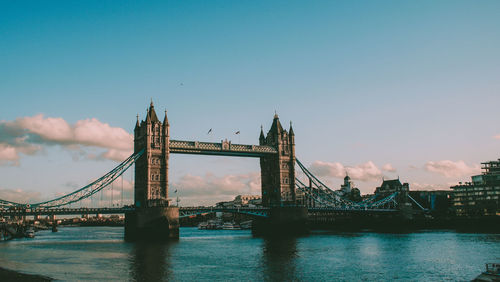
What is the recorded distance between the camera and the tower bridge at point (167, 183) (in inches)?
3135

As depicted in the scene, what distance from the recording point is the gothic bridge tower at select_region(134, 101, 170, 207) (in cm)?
8481

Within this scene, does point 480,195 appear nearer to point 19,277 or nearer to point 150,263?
point 150,263

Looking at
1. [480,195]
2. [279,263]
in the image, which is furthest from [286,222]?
[480,195]

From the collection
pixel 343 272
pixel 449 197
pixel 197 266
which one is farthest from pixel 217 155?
pixel 449 197

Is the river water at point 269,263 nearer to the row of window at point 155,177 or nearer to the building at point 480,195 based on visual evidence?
the row of window at point 155,177

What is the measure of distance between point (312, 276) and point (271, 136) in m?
68.7

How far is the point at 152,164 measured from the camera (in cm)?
8619

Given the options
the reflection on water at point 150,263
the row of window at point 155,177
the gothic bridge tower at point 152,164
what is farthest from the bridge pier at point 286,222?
the reflection on water at point 150,263

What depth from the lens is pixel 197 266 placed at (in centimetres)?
4709

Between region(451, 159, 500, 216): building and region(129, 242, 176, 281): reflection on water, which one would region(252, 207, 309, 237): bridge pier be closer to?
region(129, 242, 176, 281): reflection on water

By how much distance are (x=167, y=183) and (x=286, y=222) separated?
86.6 ft

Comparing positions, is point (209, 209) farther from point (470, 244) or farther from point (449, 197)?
point (449, 197)

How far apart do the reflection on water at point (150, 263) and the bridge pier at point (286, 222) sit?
110 ft

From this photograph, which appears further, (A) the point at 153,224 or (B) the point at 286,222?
(B) the point at 286,222
